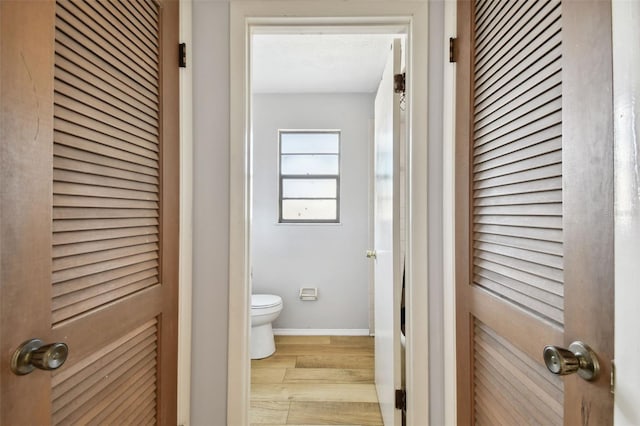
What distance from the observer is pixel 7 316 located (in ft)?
1.97

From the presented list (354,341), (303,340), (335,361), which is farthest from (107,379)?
(354,341)

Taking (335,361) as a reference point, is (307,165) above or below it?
above

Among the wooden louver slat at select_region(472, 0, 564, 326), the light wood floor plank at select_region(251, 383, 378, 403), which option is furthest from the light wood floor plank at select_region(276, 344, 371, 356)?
the wooden louver slat at select_region(472, 0, 564, 326)

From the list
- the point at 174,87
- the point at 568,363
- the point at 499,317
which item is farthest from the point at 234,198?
the point at 568,363

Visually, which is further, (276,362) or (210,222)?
(276,362)

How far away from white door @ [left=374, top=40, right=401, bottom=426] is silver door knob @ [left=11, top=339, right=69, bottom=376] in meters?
1.22

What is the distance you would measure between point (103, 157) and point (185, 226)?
49 cm

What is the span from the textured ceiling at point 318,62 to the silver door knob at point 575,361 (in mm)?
1965

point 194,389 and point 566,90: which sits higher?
point 566,90

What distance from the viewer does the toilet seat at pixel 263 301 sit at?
2664mm

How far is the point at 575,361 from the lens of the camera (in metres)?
0.61

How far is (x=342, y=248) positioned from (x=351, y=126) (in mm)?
1126

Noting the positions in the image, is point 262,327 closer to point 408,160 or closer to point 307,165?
point 307,165

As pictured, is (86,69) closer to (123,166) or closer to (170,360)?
(123,166)
